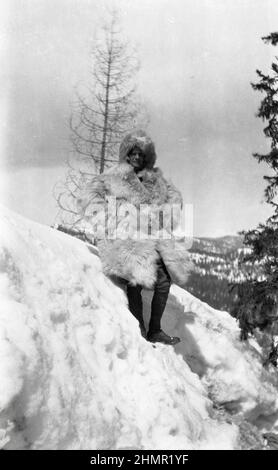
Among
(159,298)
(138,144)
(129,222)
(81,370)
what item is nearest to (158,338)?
(159,298)

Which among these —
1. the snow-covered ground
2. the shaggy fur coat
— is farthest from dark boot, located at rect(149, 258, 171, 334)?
the snow-covered ground

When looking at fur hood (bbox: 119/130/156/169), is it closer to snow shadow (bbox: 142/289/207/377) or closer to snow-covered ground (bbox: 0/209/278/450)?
snow-covered ground (bbox: 0/209/278/450)

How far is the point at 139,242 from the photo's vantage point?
518 centimetres

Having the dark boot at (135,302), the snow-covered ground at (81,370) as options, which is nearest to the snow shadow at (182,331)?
the snow-covered ground at (81,370)

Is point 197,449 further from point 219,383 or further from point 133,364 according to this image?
point 219,383

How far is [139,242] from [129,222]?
29 centimetres

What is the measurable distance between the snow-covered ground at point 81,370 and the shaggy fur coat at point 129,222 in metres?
0.34

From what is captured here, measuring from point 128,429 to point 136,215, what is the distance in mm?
2566

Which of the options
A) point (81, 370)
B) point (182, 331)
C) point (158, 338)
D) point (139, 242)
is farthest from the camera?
point (182, 331)

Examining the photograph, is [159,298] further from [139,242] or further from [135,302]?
[139,242]

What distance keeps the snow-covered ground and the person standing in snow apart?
235mm

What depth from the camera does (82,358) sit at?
3.82m

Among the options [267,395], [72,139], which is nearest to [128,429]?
[267,395]

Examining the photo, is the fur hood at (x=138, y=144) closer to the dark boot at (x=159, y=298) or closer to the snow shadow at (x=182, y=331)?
the dark boot at (x=159, y=298)
